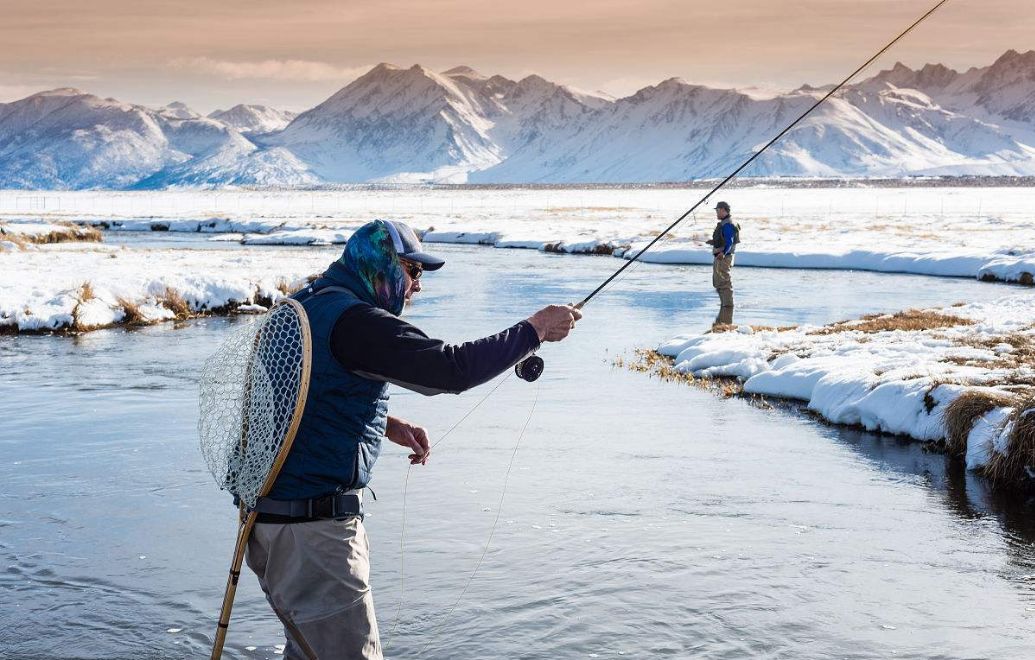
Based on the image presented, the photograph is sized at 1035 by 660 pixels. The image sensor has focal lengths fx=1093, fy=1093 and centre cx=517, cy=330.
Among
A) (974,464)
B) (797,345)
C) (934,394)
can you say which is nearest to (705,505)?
(974,464)

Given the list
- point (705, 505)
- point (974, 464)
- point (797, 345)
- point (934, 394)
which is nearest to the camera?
point (705, 505)

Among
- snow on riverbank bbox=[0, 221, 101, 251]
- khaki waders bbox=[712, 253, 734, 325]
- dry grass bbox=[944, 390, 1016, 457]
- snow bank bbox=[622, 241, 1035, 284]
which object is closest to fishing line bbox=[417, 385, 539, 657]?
dry grass bbox=[944, 390, 1016, 457]

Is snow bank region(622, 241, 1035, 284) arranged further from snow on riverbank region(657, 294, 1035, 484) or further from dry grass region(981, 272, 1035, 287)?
snow on riverbank region(657, 294, 1035, 484)

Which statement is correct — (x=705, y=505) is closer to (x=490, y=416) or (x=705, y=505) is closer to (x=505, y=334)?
(x=490, y=416)

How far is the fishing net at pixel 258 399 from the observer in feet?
12.8

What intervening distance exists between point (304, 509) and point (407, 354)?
74cm

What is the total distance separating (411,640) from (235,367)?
3056mm

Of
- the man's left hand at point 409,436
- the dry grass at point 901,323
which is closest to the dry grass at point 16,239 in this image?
the dry grass at point 901,323

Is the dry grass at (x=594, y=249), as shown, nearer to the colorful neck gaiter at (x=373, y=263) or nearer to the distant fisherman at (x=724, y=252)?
the distant fisherman at (x=724, y=252)

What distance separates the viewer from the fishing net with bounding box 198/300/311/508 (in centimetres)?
391

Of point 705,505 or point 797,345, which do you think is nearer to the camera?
point 705,505

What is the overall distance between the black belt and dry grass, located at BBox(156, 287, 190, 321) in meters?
20.7

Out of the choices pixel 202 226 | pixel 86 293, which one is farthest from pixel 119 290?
pixel 202 226

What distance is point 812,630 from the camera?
668 cm
